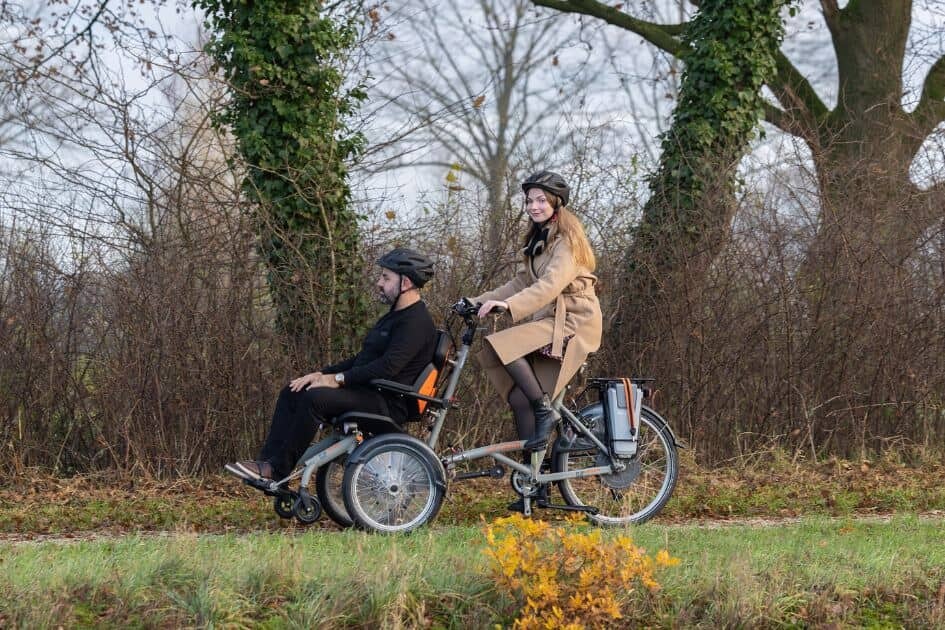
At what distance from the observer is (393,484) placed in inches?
265

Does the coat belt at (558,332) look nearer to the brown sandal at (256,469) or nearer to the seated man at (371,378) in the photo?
the seated man at (371,378)

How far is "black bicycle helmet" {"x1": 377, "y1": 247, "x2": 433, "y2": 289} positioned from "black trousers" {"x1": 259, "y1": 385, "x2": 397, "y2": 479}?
74cm

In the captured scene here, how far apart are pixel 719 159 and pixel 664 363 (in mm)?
2064

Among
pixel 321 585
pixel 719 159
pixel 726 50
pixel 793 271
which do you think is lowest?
pixel 321 585

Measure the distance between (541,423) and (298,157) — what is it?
13.0 ft

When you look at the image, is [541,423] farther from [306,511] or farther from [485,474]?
[306,511]

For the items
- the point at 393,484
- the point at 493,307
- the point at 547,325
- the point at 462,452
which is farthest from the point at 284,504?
the point at 547,325

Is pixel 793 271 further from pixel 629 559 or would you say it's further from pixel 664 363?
pixel 629 559

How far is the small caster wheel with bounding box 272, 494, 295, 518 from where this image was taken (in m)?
6.78

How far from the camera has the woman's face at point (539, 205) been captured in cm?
708

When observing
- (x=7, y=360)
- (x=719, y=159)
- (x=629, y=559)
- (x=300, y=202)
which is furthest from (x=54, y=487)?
(x=719, y=159)

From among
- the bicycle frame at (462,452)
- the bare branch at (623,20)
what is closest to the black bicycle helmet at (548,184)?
the bicycle frame at (462,452)

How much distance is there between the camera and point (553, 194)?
23.3 feet

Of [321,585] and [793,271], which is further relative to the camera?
[793,271]
